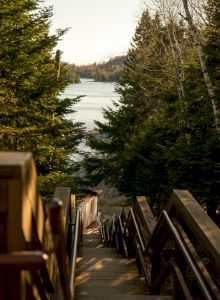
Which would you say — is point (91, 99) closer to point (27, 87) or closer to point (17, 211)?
point (27, 87)

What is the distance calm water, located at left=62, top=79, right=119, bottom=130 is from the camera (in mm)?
63125

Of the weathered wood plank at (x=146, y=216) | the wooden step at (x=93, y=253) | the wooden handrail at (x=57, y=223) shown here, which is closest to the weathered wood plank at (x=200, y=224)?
the wooden handrail at (x=57, y=223)

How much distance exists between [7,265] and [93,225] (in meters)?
27.5

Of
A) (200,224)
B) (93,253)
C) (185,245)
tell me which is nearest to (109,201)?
(93,253)

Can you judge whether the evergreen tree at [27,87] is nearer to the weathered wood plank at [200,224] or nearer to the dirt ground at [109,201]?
the weathered wood plank at [200,224]

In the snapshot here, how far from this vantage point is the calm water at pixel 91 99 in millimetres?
63125

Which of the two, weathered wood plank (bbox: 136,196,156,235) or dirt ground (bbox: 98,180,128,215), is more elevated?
weathered wood plank (bbox: 136,196,156,235)

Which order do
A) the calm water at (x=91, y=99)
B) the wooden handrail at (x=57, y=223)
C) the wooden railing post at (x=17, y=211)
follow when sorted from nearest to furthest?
the wooden handrail at (x=57, y=223) < the wooden railing post at (x=17, y=211) < the calm water at (x=91, y=99)

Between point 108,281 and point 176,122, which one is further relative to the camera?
point 176,122

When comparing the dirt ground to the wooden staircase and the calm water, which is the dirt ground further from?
the wooden staircase

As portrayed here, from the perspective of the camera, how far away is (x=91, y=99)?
95.2 metres

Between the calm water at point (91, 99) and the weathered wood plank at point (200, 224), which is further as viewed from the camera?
the calm water at point (91, 99)

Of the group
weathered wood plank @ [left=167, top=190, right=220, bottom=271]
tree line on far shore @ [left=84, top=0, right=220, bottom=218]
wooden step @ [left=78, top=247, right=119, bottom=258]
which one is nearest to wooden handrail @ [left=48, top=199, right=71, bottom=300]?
weathered wood plank @ [left=167, top=190, right=220, bottom=271]

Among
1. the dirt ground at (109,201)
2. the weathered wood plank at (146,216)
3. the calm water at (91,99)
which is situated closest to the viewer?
the weathered wood plank at (146,216)
